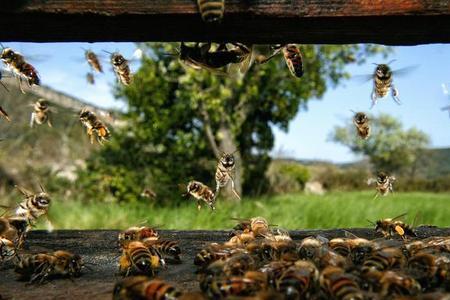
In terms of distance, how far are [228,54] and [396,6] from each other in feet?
3.27

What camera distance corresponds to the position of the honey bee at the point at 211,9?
6.91ft

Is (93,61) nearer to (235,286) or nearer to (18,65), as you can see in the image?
(18,65)

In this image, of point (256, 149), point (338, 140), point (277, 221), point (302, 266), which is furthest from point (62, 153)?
point (338, 140)

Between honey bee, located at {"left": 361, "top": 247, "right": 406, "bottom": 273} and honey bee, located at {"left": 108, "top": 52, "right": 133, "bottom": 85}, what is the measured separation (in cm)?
411

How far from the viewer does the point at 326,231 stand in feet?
12.6

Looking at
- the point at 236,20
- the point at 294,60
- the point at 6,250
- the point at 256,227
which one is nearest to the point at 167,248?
the point at 256,227

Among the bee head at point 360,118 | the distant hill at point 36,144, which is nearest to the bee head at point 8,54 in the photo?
the bee head at point 360,118

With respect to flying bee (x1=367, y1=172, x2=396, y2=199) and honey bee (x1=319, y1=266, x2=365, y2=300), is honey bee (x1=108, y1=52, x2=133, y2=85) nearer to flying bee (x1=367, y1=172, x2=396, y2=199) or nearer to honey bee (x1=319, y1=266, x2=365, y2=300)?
flying bee (x1=367, y1=172, x2=396, y2=199)

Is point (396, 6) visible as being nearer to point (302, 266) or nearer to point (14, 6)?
point (302, 266)

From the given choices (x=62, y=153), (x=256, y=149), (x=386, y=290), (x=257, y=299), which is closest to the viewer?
(x=257, y=299)

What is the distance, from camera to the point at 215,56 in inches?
119

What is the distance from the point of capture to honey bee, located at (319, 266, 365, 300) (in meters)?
1.87

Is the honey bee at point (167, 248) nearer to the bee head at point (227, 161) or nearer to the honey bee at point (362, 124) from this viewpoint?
the bee head at point (227, 161)

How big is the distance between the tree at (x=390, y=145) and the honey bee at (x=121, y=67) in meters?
54.1
